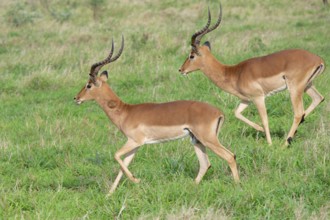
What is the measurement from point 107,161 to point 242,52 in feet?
25.2

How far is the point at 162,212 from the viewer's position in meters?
4.54

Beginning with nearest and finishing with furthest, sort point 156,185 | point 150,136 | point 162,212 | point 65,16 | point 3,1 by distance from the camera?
1. point 162,212
2. point 156,185
3. point 150,136
4. point 65,16
5. point 3,1

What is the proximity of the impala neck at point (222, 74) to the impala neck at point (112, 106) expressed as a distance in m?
1.88

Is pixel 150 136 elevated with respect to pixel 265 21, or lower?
elevated

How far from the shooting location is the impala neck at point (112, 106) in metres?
6.22

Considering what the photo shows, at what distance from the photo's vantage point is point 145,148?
270 inches

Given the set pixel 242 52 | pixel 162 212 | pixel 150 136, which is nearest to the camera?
pixel 162 212

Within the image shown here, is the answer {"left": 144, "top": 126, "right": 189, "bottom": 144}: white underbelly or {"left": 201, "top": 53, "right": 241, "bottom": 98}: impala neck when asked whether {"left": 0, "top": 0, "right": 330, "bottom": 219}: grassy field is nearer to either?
{"left": 144, "top": 126, "right": 189, "bottom": 144}: white underbelly

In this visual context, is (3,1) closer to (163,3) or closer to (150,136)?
(163,3)

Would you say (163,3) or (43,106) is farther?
(163,3)

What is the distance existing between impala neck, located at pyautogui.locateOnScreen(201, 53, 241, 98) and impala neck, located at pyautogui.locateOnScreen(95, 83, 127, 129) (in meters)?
1.88

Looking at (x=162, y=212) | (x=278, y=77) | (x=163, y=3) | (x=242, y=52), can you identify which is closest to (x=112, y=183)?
(x=162, y=212)

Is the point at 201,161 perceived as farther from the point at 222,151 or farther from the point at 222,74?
the point at 222,74

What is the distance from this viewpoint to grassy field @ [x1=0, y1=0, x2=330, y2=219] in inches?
191
